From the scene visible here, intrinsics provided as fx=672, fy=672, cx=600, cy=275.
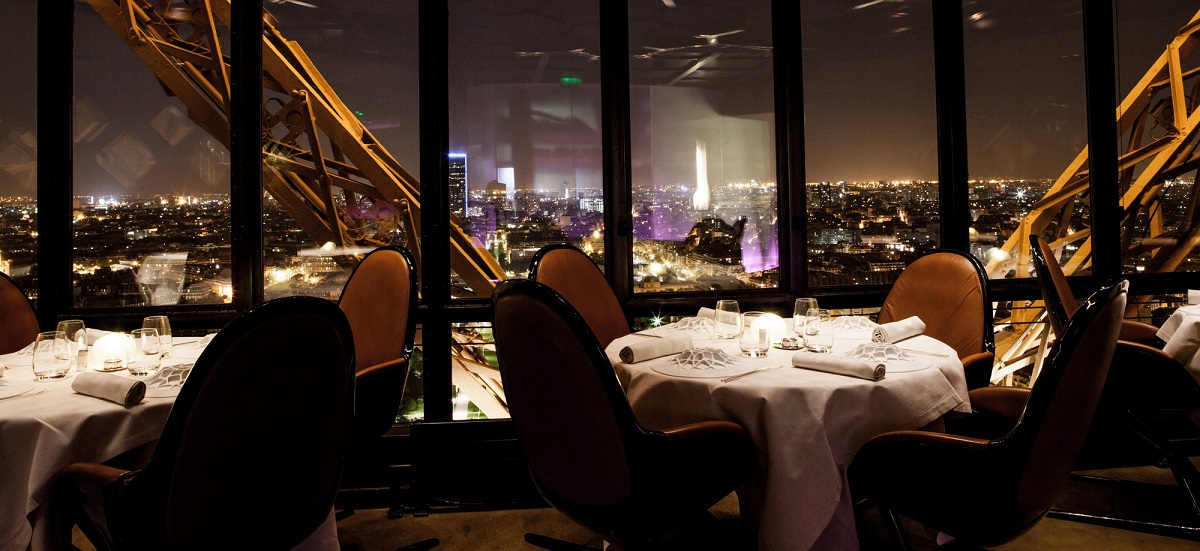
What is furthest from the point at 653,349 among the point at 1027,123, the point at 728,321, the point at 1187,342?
the point at 1027,123

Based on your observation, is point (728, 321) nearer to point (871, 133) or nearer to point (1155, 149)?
point (871, 133)

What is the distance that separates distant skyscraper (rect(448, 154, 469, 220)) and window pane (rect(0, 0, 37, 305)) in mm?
1914

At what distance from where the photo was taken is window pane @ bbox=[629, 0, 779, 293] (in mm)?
3586

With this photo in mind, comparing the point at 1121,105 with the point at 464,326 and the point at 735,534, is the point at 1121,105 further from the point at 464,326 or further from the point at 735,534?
the point at 464,326

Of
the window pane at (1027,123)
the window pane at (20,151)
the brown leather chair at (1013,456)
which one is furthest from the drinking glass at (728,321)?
the window pane at (20,151)

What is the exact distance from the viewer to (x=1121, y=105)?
386 cm

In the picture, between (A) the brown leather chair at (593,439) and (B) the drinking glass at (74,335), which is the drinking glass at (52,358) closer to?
(B) the drinking glass at (74,335)

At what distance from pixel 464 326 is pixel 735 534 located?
161 centimetres

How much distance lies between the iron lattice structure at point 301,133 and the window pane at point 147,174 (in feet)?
0.05

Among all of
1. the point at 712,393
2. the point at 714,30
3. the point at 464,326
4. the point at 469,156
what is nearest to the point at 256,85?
the point at 469,156

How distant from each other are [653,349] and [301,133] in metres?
2.25

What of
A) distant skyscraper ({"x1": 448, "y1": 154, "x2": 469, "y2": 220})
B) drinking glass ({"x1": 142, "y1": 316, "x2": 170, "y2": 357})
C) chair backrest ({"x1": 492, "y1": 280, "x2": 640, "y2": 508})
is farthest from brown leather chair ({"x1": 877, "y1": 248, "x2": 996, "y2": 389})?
drinking glass ({"x1": 142, "y1": 316, "x2": 170, "y2": 357})

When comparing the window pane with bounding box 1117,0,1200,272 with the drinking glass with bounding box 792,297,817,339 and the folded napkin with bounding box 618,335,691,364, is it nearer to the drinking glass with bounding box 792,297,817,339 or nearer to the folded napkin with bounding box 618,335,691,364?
the drinking glass with bounding box 792,297,817,339

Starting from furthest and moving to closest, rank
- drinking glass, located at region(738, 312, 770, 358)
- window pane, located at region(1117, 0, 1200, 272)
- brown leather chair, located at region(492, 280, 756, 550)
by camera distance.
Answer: window pane, located at region(1117, 0, 1200, 272), drinking glass, located at region(738, 312, 770, 358), brown leather chair, located at region(492, 280, 756, 550)
